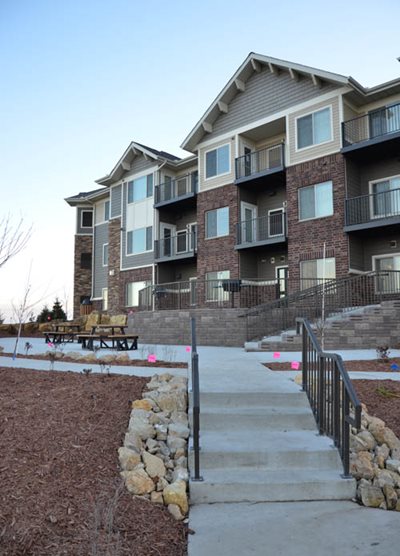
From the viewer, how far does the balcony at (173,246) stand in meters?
23.7

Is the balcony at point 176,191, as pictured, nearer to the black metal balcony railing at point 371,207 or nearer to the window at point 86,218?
the black metal balcony railing at point 371,207

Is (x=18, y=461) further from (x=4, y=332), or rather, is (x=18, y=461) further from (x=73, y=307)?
(x=73, y=307)

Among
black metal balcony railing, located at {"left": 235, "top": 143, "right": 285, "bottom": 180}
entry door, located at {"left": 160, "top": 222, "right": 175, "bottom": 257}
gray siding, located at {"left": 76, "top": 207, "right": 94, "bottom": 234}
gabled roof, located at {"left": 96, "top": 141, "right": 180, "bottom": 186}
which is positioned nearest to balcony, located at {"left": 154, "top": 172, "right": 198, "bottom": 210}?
entry door, located at {"left": 160, "top": 222, "right": 175, "bottom": 257}

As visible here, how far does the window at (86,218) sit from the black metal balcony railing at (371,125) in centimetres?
2093

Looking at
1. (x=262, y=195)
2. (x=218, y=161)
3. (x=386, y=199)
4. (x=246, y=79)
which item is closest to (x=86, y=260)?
(x=218, y=161)

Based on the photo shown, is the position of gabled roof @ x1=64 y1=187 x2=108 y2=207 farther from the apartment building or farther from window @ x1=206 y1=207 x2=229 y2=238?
window @ x1=206 y1=207 x2=229 y2=238

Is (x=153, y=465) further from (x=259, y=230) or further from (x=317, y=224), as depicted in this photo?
(x=259, y=230)

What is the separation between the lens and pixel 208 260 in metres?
22.0

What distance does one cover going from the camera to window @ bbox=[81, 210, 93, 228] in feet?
109

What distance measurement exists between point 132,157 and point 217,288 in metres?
11.5

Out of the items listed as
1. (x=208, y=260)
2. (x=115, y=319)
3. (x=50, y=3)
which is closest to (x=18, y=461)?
(x=50, y=3)

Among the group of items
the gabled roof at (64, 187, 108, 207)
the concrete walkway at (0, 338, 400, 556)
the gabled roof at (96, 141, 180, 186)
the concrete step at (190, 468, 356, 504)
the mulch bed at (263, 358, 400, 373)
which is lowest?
the concrete walkway at (0, 338, 400, 556)

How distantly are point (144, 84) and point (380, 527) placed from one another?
1585 centimetres

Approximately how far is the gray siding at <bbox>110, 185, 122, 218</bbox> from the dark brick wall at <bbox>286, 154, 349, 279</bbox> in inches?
496
